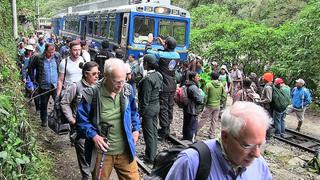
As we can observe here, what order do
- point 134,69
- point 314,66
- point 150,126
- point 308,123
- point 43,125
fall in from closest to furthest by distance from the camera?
point 150,126
point 43,125
point 134,69
point 308,123
point 314,66

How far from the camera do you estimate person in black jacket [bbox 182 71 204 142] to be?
23.7 ft

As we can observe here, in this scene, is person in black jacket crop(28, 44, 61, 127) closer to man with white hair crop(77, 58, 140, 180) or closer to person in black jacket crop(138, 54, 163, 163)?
person in black jacket crop(138, 54, 163, 163)

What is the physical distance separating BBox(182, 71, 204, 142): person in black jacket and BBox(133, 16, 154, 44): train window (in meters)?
6.48

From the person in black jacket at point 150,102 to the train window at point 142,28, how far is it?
24.7 feet

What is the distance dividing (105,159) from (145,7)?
34.3ft

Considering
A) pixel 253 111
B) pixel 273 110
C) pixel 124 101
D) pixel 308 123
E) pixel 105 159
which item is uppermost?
pixel 253 111

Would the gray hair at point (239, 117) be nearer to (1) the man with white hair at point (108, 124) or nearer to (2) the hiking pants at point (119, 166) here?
(1) the man with white hair at point (108, 124)

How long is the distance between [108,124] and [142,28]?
406 inches

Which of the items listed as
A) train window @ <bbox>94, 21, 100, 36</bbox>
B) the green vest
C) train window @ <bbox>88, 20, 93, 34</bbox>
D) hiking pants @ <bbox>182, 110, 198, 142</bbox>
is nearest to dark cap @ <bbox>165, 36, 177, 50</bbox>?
hiking pants @ <bbox>182, 110, 198, 142</bbox>

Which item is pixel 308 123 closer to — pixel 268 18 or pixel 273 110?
pixel 273 110

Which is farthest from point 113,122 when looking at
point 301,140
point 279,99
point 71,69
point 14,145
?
point 301,140

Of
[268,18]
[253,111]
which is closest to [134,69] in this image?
[253,111]

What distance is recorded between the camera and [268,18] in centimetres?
2248

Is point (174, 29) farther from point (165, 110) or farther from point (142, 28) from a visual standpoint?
point (165, 110)
